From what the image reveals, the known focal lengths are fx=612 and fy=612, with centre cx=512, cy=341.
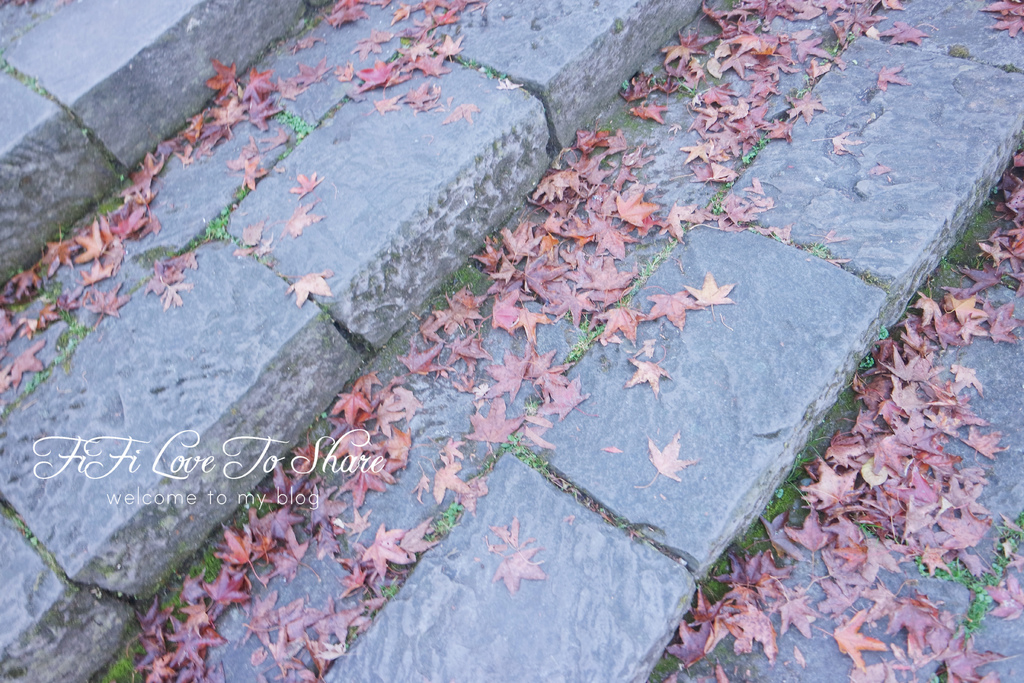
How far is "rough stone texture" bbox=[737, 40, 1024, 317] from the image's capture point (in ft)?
7.72

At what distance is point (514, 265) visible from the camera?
2.63 m

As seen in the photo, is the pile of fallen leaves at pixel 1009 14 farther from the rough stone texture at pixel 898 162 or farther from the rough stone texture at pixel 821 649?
the rough stone texture at pixel 821 649

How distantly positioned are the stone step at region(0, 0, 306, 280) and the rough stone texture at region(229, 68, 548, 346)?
2.32 feet

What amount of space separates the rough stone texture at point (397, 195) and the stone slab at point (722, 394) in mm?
771

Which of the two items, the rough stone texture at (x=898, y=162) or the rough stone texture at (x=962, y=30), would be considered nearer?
the rough stone texture at (x=898, y=162)

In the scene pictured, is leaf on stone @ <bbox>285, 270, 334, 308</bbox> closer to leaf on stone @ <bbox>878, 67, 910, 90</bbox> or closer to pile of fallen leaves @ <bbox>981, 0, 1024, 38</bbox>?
leaf on stone @ <bbox>878, 67, 910, 90</bbox>

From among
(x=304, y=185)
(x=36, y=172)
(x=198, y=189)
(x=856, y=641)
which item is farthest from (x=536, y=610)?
(x=36, y=172)

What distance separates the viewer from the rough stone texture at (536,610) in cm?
194

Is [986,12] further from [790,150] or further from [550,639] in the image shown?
[550,639]

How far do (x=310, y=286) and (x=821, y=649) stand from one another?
216 centimetres

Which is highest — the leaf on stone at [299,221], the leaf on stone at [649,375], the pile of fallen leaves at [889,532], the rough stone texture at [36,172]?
the rough stone texture at [36,172]

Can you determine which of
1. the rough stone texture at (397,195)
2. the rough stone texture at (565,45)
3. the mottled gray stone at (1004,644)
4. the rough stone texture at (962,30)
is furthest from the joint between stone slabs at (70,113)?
the mottled gray stone at (1004,644)

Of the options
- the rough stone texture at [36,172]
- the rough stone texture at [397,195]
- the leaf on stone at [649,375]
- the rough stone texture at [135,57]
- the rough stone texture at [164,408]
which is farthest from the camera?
the rough stone texture at [135,57]

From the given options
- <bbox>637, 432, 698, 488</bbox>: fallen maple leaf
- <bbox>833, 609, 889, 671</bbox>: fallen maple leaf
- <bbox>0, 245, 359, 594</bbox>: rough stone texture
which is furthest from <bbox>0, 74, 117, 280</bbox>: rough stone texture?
<bbox>833, 609, 889, 671</bbox>: fallen maple leaf
